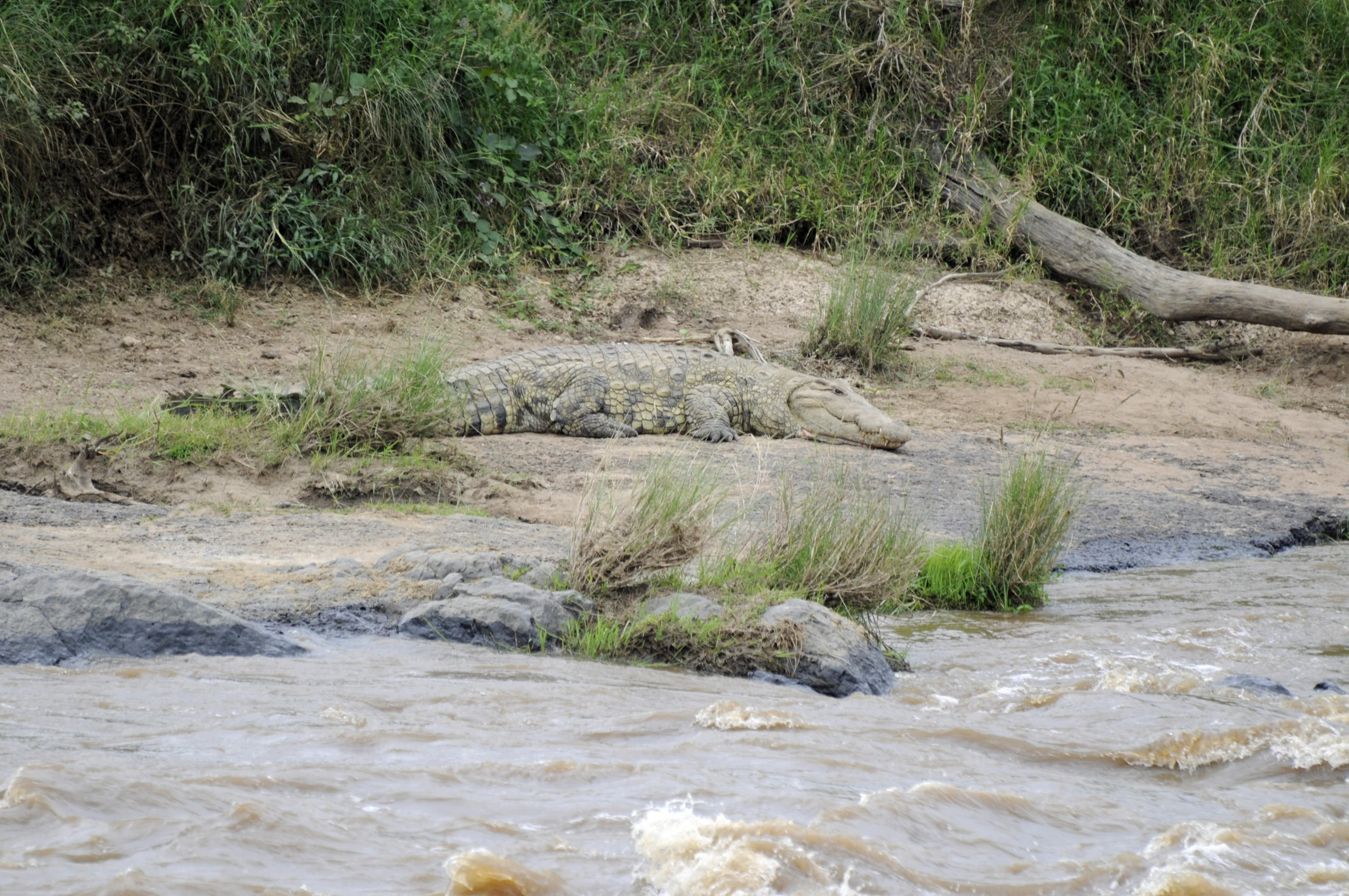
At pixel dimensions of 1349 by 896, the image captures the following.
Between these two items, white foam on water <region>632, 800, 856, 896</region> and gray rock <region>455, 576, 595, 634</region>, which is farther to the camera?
gray rock <region>455, 576, 595, 634</region>

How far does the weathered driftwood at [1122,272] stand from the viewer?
10.3 metres

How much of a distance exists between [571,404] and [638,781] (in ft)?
17.6

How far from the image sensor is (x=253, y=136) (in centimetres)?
933

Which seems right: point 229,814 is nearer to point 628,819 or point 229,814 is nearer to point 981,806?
point 628,819

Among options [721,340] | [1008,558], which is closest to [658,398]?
[721,340]

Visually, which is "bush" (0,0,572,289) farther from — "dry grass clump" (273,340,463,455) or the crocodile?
"dry grass clump" (273,340,463,455)

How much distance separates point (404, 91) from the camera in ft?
30.6

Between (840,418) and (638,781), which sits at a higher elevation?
(638,781)

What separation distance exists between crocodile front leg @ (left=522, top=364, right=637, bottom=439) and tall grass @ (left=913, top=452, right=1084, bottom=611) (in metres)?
3.14

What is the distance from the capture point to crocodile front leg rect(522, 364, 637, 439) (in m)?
7.83

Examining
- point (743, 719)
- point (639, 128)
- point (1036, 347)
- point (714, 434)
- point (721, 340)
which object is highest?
point (639, 128)

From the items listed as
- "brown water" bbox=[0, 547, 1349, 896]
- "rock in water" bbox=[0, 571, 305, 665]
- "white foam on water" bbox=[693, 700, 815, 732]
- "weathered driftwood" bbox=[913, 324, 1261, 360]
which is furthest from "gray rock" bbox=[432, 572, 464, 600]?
"weathered driftwood" bbox=[913, 324, 1261, 360]

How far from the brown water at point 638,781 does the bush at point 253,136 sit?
20.4ft

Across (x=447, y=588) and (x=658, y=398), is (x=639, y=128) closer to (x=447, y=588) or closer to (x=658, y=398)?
(x=658, y=398)
